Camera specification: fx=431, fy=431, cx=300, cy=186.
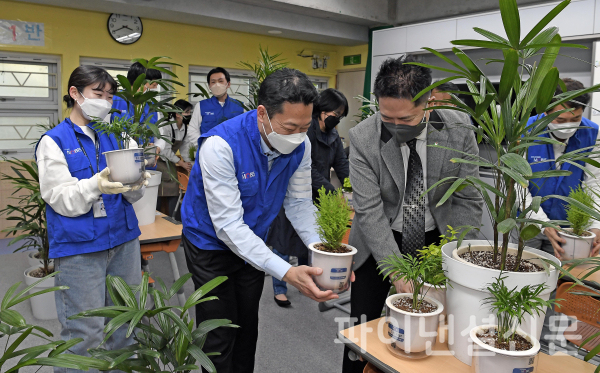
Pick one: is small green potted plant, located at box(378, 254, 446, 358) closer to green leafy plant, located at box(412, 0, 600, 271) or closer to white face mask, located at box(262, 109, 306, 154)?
green leafy plant, located at box(412, 0, 600, 271)

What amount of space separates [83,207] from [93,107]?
1.53ft

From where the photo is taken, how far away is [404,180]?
169 cm

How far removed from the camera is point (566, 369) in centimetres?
117

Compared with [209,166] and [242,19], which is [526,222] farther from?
[242,19]

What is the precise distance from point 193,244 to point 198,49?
5791 mm

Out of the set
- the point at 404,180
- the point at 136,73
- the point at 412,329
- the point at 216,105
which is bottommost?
the point at 412,329

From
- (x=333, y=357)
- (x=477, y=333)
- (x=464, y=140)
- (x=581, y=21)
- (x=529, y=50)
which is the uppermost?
(x=581, y=21)

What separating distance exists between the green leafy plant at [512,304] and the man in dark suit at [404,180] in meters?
0.56

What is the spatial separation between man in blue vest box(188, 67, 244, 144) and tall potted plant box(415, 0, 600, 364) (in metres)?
3.88

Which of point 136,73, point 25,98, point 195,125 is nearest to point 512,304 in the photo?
point 136,73

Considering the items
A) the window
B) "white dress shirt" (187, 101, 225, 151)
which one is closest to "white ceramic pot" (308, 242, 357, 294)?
"white dress shirt" (187, 101, 225, 151)

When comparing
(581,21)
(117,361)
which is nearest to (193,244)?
(117,361)

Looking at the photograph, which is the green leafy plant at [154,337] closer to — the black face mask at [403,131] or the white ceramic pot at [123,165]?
the white ceramic pot at [123,165]

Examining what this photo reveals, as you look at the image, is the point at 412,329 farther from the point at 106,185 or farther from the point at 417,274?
the point at 106,185
